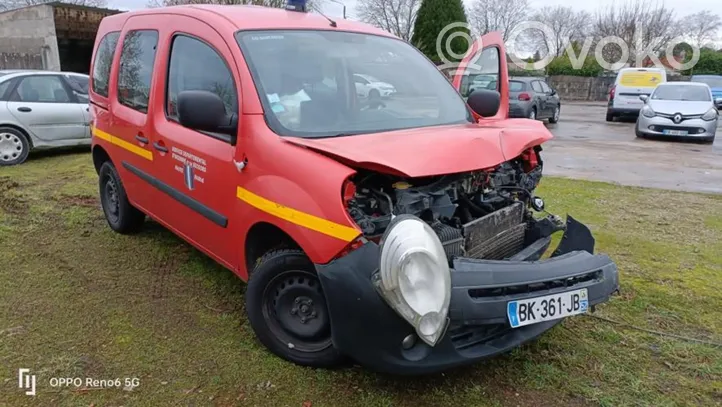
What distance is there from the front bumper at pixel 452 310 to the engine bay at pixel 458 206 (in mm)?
220

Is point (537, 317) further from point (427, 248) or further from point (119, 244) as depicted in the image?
point (119, 244)

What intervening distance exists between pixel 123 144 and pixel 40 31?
17.0m

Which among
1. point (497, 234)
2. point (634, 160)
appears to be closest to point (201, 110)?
point (497, 234)

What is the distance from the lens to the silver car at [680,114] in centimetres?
1230

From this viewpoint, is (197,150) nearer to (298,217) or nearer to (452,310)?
(298,217)

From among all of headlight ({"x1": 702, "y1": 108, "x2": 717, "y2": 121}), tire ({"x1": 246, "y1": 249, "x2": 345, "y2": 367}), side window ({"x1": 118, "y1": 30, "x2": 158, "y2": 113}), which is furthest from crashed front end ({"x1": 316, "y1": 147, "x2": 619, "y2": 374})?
headlight ({"x1": 702, "y1": 108, "x2": 717, "y2": 121})

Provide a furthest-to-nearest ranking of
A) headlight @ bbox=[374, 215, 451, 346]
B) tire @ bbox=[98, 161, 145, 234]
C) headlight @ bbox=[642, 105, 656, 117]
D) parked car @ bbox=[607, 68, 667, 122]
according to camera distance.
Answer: parked car @ bbox=[607, 68, 667, 122] → headlight @ bbox=[642, 105, 656, 117] → tire @ bbox=[98, 161, 145, 234] → headlight @ bbox=[374, 215, 451, 346]

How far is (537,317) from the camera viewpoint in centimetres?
247

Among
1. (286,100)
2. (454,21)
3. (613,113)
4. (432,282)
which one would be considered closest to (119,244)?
(286,100)

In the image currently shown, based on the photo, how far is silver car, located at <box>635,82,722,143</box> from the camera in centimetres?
1230

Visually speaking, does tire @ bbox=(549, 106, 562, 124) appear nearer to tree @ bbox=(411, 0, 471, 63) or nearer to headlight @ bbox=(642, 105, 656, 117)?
headlight @ bbox=(642, 105, 656, 117)

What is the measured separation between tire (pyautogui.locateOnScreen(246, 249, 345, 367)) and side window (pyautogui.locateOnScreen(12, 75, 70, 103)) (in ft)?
24.8

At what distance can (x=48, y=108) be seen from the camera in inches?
342

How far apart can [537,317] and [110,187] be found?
4.20 m
